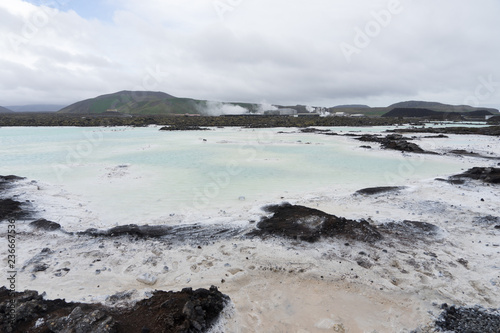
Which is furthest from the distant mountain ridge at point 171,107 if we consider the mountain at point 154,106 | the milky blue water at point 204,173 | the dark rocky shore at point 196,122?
the milky blue water at point 204,173

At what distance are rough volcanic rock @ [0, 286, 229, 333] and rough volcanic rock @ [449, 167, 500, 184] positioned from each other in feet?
39.5

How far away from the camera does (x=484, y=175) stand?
11477mm

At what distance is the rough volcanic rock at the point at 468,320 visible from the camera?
378 cm

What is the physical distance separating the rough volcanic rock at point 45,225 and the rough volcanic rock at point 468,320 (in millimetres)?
7969

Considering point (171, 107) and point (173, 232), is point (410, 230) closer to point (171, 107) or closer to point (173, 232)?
point (173, 232)

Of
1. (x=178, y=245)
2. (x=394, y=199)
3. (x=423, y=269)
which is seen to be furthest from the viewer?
(x=394, y=199)

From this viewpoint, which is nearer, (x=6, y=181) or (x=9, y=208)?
(x=9, y=208)

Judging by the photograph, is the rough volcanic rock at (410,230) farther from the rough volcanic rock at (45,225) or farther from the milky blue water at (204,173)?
the rough volcanic rock at (45,225)

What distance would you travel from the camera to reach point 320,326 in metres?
3.90

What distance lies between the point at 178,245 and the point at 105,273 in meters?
1.50

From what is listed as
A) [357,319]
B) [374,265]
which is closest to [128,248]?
[357,319]

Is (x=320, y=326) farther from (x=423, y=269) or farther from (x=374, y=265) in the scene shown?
(x=423, y=269)

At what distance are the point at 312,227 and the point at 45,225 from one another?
6548mm

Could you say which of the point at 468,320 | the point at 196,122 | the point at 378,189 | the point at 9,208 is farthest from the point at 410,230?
the point at 196,122
